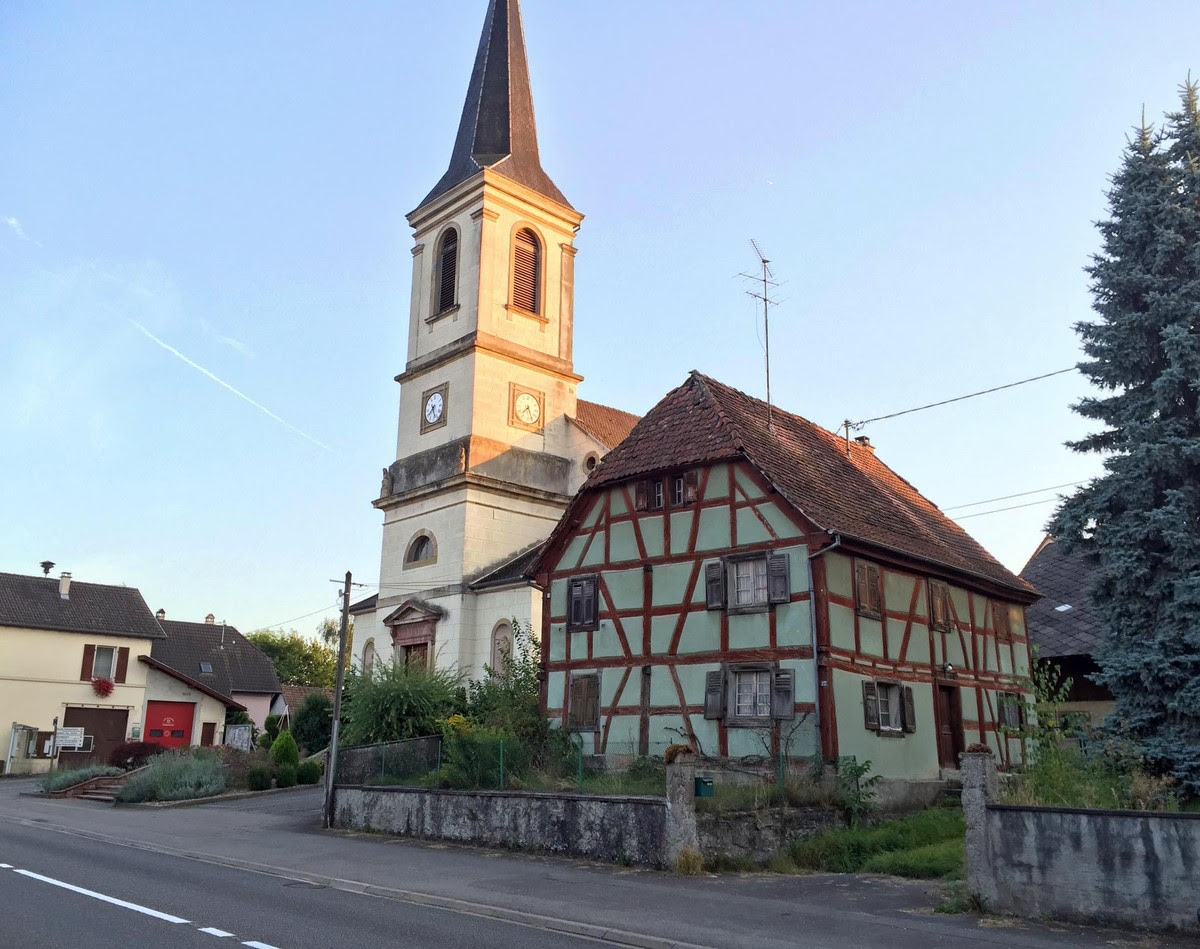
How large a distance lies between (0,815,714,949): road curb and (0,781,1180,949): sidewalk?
0.24 feet

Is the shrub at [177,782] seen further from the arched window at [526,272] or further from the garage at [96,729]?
the garage at [96,729]

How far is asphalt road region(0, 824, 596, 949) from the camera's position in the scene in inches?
364

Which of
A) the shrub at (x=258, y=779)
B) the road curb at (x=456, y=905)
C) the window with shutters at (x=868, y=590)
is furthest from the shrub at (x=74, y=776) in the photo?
the window with shutters at (x=868, y=590)

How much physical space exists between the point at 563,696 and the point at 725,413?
6754 mm

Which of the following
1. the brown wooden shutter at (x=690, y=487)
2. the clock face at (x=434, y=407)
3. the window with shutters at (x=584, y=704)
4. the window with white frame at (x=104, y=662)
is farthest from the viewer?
the window with white frame at (x=104, y=662)

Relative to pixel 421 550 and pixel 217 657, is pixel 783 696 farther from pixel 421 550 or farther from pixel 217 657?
pixel 217 657

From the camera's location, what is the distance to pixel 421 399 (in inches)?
1417

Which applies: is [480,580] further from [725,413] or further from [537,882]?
[537,882]

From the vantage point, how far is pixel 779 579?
63.0ft

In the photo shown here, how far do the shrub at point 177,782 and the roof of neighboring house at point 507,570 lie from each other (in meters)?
8.60

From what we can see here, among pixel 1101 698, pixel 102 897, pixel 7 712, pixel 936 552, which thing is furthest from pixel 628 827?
pixel 7 712

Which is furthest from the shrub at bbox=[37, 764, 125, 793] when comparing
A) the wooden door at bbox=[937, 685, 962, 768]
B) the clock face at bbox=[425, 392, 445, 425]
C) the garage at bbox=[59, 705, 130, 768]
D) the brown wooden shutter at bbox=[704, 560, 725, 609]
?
the wooden door at bbox=[937, 685, 962, 768]

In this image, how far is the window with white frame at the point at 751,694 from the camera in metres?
19.0

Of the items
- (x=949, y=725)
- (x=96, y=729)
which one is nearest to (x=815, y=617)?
(x=949, y=725)
